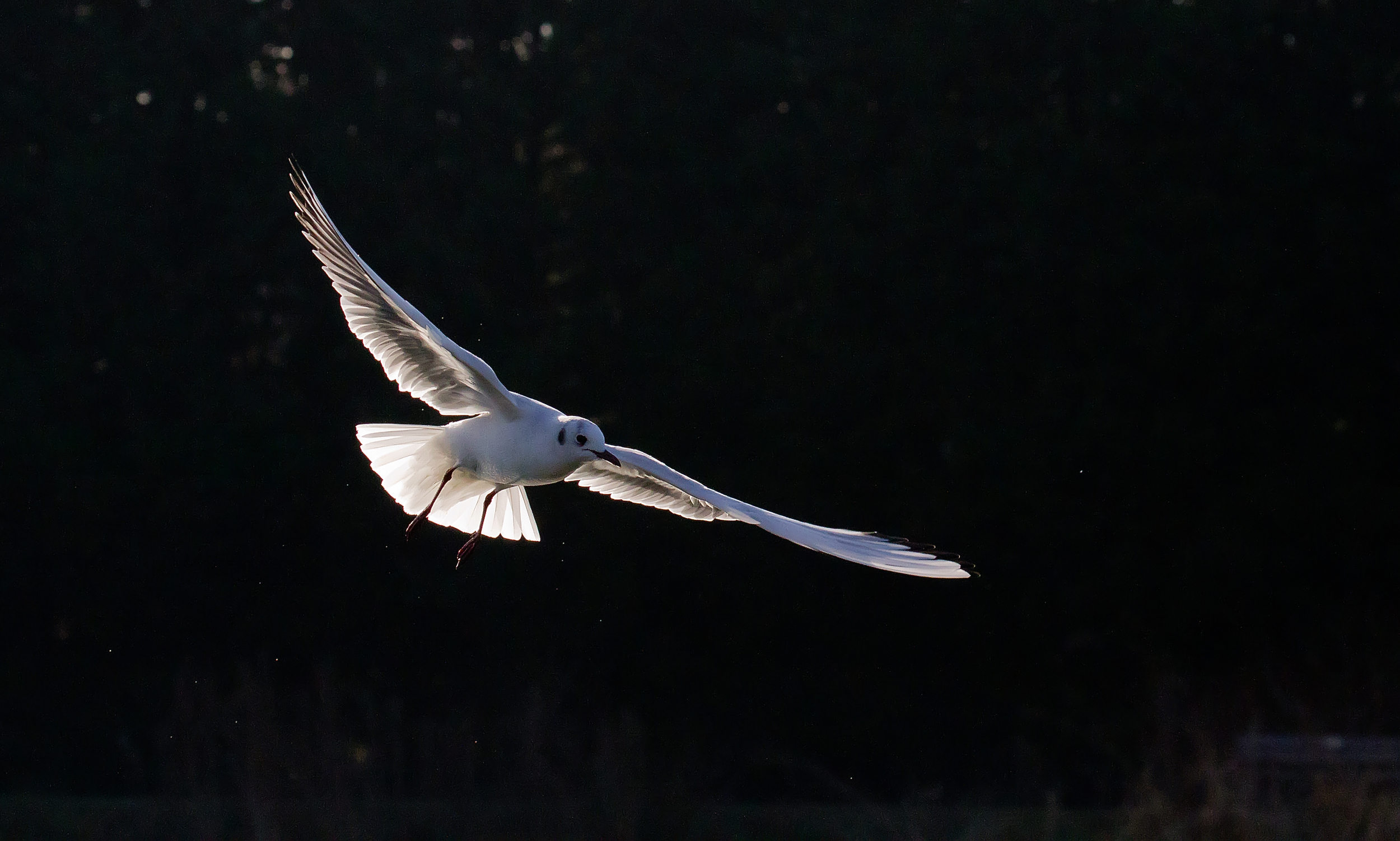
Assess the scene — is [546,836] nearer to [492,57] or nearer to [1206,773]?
[1206,773]

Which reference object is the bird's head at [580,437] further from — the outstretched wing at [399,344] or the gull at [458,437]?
the outstretched wing at [399,344]

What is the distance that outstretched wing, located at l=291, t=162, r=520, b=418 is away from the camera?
16.2 ft

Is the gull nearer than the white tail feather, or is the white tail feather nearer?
the gull

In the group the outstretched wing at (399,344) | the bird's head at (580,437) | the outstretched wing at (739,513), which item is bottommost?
the outstretched wing at (739,513)

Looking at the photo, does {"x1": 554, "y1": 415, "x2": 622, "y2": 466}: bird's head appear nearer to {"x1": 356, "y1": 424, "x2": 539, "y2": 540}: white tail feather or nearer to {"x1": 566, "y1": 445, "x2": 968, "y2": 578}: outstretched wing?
{"x1": 566, "y1": 445, "x2": 968, "y2": 578}: outstretched wing

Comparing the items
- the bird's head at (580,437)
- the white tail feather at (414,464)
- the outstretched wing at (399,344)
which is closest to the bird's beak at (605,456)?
the bird's head at (580,437)

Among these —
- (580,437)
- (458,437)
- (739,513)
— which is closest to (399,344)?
(458,437)

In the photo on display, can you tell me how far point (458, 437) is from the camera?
17.3ft

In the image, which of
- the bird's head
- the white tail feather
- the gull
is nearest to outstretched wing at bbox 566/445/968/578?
the gull

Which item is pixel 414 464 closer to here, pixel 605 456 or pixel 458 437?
pixel 458 437

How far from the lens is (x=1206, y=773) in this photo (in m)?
6.23

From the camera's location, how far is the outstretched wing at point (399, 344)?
16.2 ft

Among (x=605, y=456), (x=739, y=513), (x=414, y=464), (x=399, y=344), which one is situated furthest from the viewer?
(x=414, y=464)

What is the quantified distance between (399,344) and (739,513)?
1234 mm
